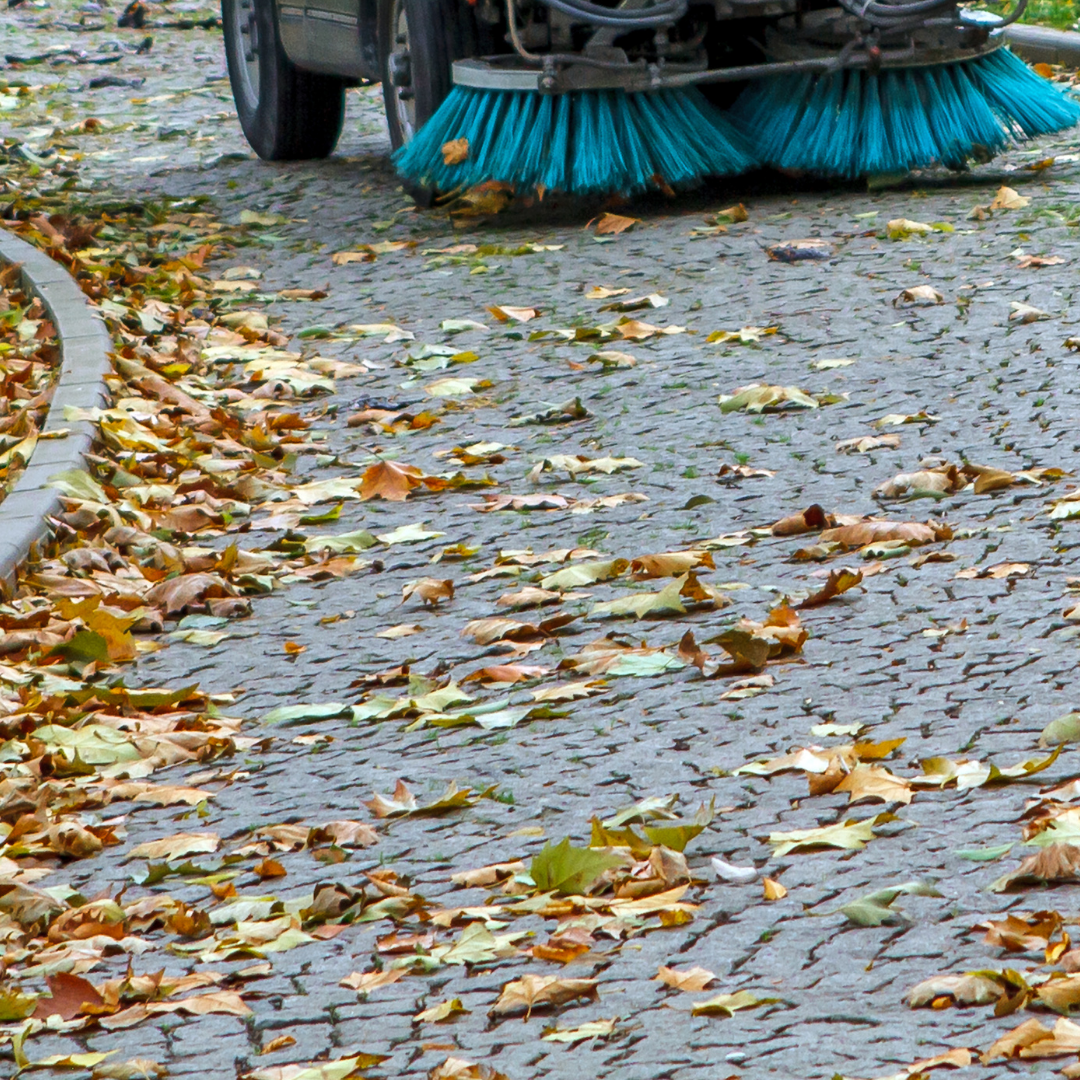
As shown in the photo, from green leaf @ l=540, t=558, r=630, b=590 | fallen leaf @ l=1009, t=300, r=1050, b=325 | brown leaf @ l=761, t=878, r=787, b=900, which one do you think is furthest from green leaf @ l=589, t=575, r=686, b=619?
fallen leaf @ l=1009, t=300, r=1050, b=325

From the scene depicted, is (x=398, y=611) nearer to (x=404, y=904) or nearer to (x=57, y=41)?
(x=404, y=904)

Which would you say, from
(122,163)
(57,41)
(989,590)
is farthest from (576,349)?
(57,41)

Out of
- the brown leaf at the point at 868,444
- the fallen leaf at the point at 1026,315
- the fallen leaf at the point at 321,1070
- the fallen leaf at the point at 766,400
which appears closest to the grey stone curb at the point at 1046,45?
the fallen leaf at the point at 1026,315

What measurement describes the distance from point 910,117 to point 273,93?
3.78 m

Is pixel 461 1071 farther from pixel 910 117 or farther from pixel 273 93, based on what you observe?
pixel 273 93

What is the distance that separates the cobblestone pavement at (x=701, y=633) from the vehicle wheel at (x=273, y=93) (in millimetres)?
2327

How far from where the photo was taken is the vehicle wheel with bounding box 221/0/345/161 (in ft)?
31.5

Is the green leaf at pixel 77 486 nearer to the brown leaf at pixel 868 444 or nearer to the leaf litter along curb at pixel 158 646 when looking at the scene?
the leaf litter along curb at pixel 158 646

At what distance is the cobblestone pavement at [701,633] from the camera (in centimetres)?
Result: 242

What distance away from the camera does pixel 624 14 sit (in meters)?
6.99

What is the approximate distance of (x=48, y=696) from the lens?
3725 mm

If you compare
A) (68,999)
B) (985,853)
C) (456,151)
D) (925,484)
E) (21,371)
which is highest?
(456,151)

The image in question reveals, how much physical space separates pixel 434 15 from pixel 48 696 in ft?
15.0

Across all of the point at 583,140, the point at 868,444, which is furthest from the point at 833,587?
the point at 583,140
